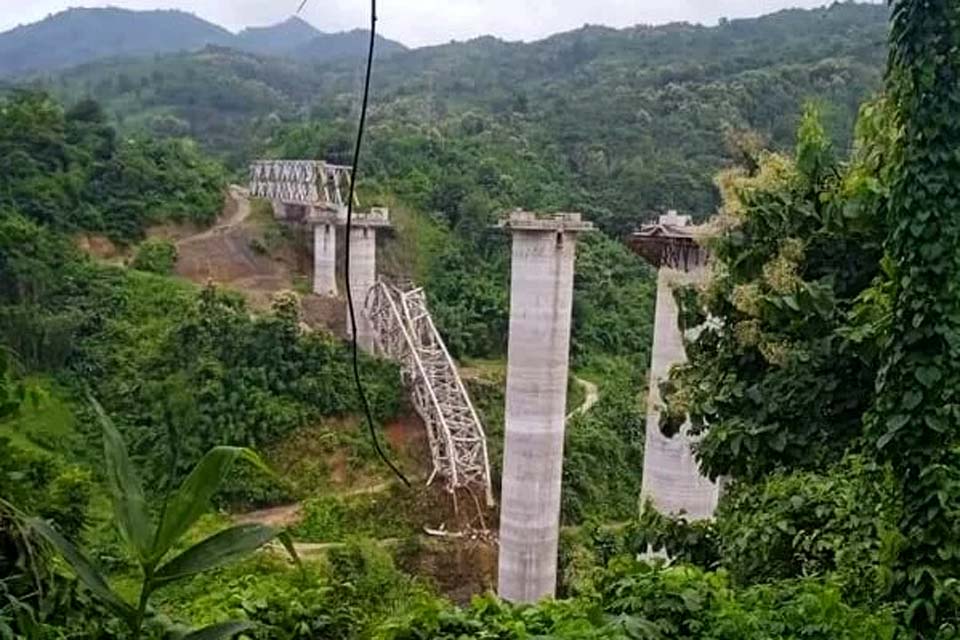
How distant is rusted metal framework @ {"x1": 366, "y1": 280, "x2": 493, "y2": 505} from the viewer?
1655cm

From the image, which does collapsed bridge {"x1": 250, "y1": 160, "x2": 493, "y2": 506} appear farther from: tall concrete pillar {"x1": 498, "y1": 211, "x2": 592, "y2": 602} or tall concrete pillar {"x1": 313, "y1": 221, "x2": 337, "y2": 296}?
tall concrete pillar {"x1": 498, "y1": 211, "x2": 592, "y2": 602}

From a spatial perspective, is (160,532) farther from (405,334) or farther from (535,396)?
(405,334)

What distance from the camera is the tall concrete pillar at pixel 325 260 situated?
21.0 m

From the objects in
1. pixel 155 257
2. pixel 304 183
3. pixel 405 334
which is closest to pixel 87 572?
pixel 405 334

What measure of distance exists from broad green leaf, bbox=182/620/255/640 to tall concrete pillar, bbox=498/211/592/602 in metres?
10.9

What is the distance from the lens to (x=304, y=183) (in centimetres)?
2338

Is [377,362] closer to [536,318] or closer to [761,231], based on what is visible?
[536,318]

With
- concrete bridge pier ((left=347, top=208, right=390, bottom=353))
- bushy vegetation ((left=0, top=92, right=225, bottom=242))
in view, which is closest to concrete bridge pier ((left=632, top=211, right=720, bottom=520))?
concrete bridge pier ((left=347, top=208, right=390, bottom=353))

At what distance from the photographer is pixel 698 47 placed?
52.0 metres

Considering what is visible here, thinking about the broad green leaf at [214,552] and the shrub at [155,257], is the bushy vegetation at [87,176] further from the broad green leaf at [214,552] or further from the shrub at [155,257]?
the broad green leaf at [214,552]

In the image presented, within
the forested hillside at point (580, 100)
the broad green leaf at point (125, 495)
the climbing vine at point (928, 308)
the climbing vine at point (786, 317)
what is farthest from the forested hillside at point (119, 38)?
the broad green leaf at point (125, 495)

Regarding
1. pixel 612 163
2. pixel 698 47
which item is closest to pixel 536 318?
pixel 612 163

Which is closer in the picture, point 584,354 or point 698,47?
point 584,354

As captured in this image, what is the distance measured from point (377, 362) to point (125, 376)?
470 cm
